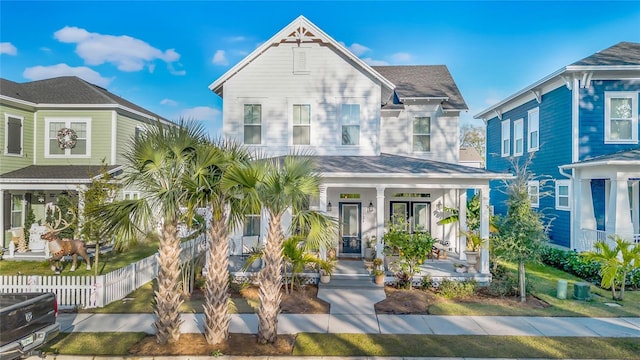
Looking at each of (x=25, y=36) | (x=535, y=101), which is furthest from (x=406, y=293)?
(x=25, y=36)

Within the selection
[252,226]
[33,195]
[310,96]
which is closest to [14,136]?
[33,195]

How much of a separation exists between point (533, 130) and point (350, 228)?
11.1 meters

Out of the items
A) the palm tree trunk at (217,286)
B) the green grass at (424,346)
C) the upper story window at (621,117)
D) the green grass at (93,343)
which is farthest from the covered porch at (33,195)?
the upper story window at (621,117)

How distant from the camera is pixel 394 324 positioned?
8578 millimetres

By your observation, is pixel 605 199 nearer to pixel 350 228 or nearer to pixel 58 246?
pixel 350 228

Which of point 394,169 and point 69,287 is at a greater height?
point 394,169

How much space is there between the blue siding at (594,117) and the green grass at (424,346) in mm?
9817

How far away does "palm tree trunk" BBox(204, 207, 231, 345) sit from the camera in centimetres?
723

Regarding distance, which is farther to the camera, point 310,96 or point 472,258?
point 310,96

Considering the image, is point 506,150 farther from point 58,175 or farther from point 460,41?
point 58,175

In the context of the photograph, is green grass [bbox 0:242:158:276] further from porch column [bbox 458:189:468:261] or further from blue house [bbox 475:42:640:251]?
blue house [bbox 475:42:640:251]

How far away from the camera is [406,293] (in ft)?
35.5

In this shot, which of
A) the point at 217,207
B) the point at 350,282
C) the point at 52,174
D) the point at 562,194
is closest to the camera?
the point at 217,207

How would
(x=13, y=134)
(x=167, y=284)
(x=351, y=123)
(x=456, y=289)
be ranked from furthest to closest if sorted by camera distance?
(x=13, y=134) → (x=351, y=123) → (x=456, y=289) → (x=167, y=284)
